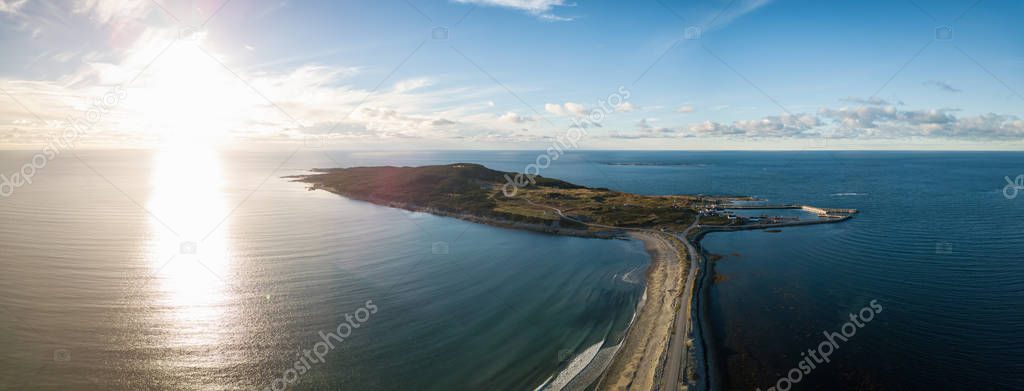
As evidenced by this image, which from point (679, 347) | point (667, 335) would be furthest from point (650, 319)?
point (679, 347)

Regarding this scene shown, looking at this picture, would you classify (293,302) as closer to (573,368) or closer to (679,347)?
(573,368)

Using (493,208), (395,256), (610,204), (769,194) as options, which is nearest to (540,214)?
(493,208)

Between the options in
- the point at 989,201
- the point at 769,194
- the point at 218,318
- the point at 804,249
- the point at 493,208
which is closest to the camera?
the point at 218,318

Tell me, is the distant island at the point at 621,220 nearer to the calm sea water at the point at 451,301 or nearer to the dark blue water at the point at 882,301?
the calm sea water at the point at 451,301

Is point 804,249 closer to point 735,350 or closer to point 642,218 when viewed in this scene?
point 642,218

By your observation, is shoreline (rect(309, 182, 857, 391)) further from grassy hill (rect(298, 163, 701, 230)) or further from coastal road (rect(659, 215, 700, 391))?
grassy hill (rect(298, 163, 701, 230))

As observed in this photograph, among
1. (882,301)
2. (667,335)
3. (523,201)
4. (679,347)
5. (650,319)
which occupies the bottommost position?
(882,301)
